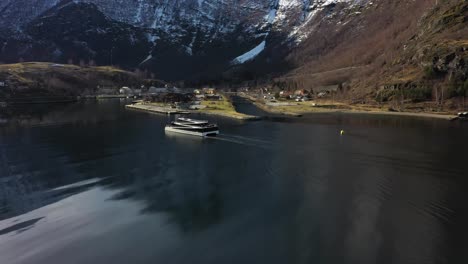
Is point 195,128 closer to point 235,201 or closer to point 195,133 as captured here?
point 195,133

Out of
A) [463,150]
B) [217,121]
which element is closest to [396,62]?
[217,121]

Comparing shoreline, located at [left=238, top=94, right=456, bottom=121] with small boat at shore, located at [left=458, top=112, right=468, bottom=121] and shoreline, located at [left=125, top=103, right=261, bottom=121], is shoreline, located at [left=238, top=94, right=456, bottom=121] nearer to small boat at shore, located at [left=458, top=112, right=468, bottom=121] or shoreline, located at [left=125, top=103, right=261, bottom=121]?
small boat at shore, located at [left=458, top=112, right=468, bottom=121]

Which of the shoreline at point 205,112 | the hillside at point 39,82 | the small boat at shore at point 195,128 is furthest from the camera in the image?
the hillside at point 39,82

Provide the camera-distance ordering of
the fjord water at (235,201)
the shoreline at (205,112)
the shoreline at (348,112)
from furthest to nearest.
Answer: the shoreline at (205,112) → the shoreline at (348,112) → the fjord water at (235,201)

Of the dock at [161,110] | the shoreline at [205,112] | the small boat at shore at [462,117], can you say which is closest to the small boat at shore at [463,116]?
the small boat at shore at [462,117]

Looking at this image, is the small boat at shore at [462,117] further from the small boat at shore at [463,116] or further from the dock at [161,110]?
the dock at [161,110]

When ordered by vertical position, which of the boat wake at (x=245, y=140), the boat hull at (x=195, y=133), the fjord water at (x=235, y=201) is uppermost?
the boat hull at (x=195, y=133)

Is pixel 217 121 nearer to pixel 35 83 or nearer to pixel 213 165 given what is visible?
pixel 213 165

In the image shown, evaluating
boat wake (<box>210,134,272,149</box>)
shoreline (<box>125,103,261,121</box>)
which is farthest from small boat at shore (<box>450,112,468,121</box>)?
boat wake (<box>210,134,272,149</box>)
